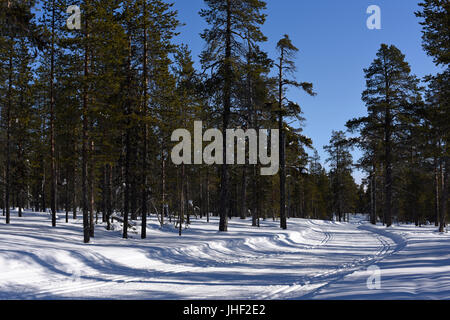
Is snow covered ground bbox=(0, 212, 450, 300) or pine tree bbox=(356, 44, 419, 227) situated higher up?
pine tree bbox=(356, 44, 419, 227)

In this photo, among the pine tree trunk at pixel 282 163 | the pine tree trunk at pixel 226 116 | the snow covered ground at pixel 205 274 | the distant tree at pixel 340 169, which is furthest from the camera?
the distant tree at pixel 340 169

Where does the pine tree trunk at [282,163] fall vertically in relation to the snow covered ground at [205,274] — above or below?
above

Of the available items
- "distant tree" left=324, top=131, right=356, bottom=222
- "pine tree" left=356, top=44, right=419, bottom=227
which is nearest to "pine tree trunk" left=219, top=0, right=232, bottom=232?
"pine tree" left=356, top=44, right=419, bottom=227

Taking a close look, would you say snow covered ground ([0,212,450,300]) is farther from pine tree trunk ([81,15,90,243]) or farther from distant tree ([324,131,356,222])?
distant tree ([324,131,356,222])

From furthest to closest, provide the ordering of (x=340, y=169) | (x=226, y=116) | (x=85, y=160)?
(x=340, y=169)
(x=226, y=116)
(x=85, y=160)

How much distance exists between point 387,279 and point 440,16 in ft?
56.9

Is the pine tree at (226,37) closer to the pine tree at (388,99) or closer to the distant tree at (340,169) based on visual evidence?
the pine tree at (388,99)

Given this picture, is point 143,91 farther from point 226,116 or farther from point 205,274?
point 205,274

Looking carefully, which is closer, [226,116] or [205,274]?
[205,274]

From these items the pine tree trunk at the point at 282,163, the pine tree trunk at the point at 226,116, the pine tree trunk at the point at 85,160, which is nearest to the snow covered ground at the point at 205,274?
the pine tree trunk at the point at 85,160

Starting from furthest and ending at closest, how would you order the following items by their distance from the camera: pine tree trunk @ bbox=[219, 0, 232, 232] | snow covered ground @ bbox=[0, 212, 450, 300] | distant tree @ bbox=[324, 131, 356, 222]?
distant tree @ bbox=[324, 131, 356, 222]
pine tree trunk @ bbox=[219, 0, 232, 232]
snow covered ground @ bbox=[0, 212, 450, 300]

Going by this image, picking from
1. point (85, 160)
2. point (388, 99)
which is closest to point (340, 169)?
point (388, 99)

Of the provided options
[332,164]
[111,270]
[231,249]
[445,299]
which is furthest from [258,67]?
[332,164]
